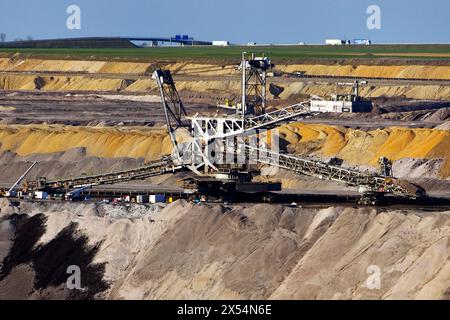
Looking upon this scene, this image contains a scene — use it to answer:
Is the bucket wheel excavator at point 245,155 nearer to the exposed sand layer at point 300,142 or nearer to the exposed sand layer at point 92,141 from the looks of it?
the exposed sand layer at point 300,142

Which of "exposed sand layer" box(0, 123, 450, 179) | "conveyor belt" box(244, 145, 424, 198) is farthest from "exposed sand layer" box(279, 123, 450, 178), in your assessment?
"conveyor belt" box(244, 145, 424, 198)

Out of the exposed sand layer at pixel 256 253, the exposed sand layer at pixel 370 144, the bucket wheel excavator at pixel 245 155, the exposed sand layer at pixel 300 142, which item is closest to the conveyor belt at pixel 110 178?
the bucket wheel excavator at pixel 245 155

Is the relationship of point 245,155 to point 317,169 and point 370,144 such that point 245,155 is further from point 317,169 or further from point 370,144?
point 370,144

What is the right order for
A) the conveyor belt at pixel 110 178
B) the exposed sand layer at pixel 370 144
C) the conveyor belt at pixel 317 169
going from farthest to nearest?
the exposed sand layer at pixel 370 144 → the conveyor belt at pixel 110 178 → the conveyor belt at pixel 317 169

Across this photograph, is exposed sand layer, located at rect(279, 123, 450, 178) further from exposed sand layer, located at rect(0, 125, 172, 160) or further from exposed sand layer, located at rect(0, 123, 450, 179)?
exposed sand layer, located at rect(0, 125, 172, 160)

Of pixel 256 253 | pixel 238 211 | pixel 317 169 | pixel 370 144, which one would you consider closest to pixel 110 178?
pixel 317 169
